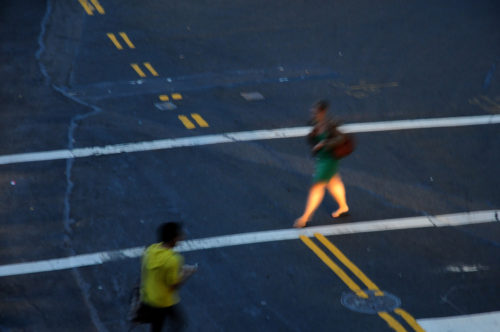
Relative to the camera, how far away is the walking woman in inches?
460

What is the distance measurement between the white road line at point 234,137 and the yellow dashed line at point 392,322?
6.01 m

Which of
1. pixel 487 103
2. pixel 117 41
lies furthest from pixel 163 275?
pixel 117 41

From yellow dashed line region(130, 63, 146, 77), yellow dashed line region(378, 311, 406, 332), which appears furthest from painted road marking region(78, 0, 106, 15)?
yellow dashed line region(378, 311, 406, 332)

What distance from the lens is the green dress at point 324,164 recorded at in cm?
1177

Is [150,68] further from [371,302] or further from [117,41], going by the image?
[371,302]

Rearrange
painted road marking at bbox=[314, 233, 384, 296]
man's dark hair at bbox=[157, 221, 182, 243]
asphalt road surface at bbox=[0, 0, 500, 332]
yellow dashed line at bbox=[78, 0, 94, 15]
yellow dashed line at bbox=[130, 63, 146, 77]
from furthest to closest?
yellow dashed line at bbox=[78, 0, 94, 15], yellow dashed line at bbox=[130, 63, 146, 77], painted road marking at bbox=[314, 233, 384, 296], asphalt road surface at bbox=[0, 0, 500, 332], man's dark hair at bbox=[157, 221, 182, 243]

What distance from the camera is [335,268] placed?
11039 mm

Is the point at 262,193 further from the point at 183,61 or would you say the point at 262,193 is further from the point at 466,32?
the point at 466,32

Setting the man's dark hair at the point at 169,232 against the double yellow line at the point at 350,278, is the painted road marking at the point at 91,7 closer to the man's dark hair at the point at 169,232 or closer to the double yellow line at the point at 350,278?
the double yellow line at the point at 350,278

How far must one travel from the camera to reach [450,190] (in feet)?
44.3

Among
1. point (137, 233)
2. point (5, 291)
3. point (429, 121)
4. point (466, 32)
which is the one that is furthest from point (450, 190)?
point (466, 32)

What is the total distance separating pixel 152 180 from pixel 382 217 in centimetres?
410

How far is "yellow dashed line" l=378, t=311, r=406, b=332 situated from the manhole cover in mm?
112

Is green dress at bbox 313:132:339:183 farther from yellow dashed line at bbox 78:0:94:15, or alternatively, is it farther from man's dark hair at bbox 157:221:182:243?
yellow dashed line at bbox 78:0:94:15
